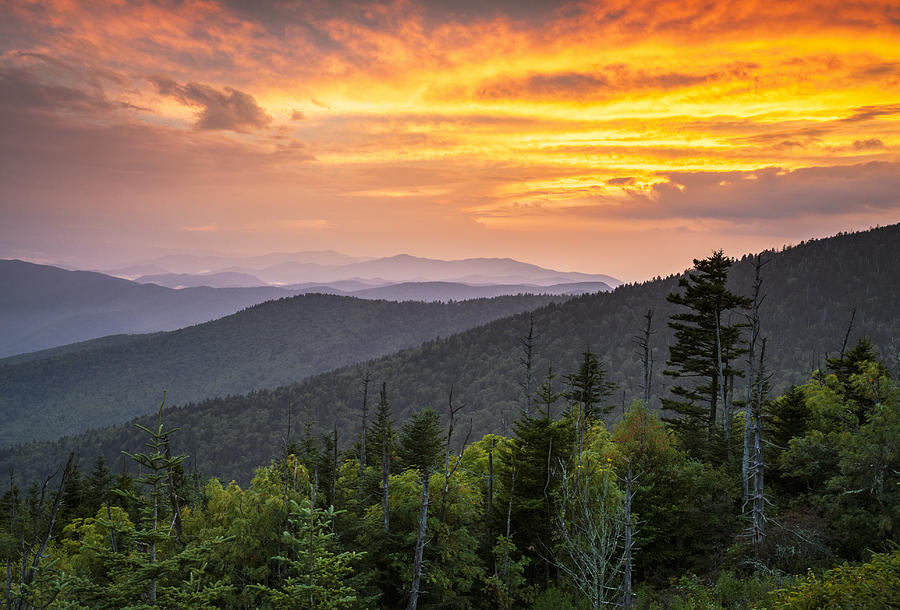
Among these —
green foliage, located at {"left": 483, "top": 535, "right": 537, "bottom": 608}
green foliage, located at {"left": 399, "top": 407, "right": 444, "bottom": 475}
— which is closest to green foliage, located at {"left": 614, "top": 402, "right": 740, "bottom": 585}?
green foliage, located at {"left": 483, "top": 535, "right": 537, "bottom": 608}

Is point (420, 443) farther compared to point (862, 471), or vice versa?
point (420, 443)

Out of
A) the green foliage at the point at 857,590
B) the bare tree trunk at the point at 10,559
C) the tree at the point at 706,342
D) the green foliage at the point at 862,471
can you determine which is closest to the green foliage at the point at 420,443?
the tree at the point at 706,342

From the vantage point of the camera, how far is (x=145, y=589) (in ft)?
41.2

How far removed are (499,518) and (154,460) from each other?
61.4ft

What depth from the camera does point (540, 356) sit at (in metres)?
A: 165

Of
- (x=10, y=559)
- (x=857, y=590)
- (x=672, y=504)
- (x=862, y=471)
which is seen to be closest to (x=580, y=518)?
(x=672, y=504)

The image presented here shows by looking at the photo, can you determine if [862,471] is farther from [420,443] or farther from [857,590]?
[420,443]

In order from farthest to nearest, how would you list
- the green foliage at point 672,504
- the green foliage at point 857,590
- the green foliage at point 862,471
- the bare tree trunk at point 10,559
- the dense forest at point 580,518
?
the green foliage at point 672,504 < the green foliage at point 862,471 < the dense forest at point 580,518 < the green foliage at point 857,590 < the bare tree trunk at point 10,559

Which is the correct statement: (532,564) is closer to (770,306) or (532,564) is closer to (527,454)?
(527,454)

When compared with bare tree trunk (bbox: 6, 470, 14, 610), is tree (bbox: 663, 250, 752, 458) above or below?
above

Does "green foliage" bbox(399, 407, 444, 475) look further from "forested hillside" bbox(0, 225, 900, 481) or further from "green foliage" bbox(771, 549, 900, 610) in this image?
"forested hillside" bbox(0, 225, 900, 481)

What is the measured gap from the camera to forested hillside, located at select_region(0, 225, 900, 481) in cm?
13975

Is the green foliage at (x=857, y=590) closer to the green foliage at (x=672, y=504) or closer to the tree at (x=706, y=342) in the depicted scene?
the green foliage at (x=672, y=504)

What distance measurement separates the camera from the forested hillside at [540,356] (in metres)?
140
